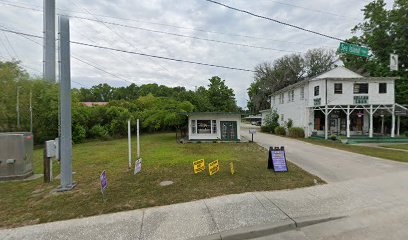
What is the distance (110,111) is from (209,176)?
1939 cm

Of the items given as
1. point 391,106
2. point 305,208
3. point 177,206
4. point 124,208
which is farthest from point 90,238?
point 391,106

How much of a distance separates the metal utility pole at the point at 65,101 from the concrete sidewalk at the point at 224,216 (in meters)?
2.20

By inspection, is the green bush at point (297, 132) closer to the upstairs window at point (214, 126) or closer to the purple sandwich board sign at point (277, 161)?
the upstairs window at point (214, 126)

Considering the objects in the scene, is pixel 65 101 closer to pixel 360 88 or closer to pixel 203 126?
pixel 203 126

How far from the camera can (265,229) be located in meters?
3.75

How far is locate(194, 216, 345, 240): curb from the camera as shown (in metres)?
3.53

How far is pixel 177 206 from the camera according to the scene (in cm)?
466

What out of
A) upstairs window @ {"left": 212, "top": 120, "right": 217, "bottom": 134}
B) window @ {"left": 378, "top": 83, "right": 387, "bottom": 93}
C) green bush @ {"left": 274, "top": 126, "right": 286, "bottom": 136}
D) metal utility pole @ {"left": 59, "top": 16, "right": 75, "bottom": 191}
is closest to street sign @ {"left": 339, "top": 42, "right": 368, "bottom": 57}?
metal utility pole @ {"left": 59, "top": 16, "right": 75, "bottom": 191}

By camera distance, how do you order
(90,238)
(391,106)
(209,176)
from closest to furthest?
(90,238), (209,176), (391,106)

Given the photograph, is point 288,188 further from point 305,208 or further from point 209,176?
point 209,176

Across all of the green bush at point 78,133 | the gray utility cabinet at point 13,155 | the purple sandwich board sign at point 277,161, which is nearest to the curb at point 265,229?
the purple sandwich board sign at point 277,161

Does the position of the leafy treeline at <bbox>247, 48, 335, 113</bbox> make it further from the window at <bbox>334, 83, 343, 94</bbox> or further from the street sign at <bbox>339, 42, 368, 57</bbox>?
the street sign at <bbox>339, 42, 368, 57</bbox>

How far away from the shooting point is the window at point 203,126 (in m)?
19.1

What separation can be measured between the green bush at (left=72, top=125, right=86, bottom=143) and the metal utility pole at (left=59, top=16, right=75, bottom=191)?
15.3 meters
